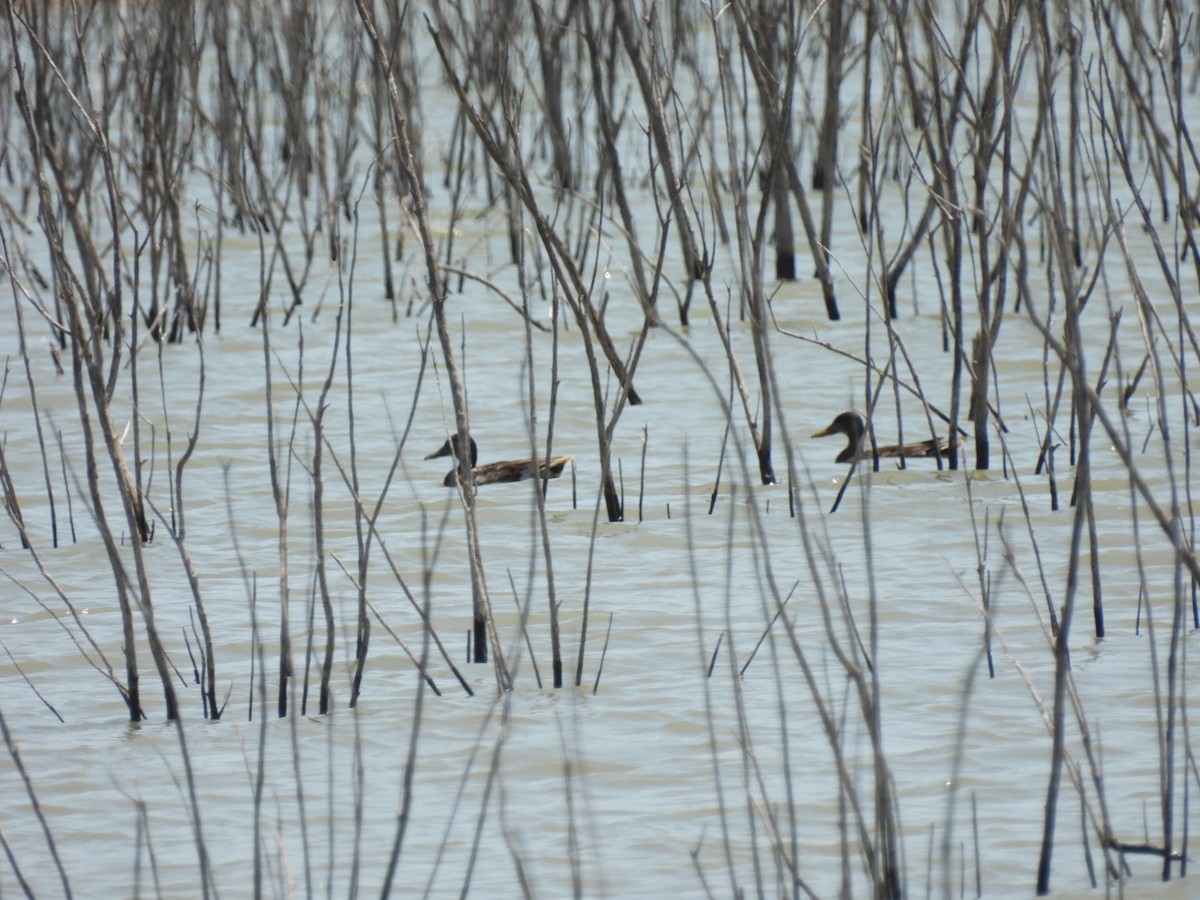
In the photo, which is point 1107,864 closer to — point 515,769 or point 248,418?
point 515,769

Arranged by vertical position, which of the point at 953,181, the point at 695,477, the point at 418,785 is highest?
the point at 953,181

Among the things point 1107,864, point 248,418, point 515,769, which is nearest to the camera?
point 1107,864

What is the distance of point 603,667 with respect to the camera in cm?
276

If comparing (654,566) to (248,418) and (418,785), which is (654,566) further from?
(248,418)

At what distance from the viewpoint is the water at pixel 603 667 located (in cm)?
199

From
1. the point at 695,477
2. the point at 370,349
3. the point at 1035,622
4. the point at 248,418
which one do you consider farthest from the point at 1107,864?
the point at 370,349

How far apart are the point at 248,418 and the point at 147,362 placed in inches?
30.4

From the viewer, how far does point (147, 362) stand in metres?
5.32

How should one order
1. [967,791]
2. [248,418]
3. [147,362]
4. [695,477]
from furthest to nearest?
1. [147,362]
2. [248,418]
3. [695,477]
4. [967,791]

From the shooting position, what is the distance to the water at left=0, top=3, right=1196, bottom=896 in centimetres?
199

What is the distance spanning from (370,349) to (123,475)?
2.99 m

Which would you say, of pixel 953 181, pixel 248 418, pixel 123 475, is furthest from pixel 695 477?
pixel 123 475

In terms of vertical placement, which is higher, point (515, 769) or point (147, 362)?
point (147, 362)

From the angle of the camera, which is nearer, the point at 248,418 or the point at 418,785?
the point at 418,785
